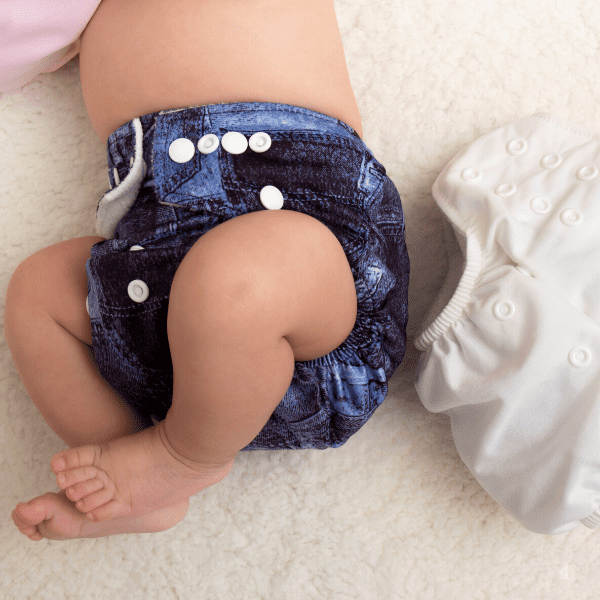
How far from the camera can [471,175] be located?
0.78 m

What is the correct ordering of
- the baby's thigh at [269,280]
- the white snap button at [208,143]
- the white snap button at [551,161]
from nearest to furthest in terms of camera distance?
the baby's thigh at [269,280], the white snap button at [208,143], the white snap button at [551,161]

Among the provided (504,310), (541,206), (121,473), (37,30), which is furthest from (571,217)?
(37,30)

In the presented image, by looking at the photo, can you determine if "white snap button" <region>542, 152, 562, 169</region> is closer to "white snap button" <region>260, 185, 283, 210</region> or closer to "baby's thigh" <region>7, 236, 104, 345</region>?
"white snap button" <region>260, 185, 283, 210</region>

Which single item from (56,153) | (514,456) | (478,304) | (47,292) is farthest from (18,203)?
(514,456)

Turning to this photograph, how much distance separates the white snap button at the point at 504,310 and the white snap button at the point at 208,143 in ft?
1.27

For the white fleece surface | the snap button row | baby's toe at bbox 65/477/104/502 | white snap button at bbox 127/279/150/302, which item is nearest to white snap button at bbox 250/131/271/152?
the snap button row

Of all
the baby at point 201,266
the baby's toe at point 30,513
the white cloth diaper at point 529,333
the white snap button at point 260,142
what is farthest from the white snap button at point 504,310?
the baby's toe at point 30,513

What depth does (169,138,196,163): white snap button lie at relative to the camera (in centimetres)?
64

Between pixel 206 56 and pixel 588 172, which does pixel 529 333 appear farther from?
pixel 206 56

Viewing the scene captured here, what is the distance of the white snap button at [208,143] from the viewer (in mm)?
645

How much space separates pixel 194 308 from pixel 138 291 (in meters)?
0.12

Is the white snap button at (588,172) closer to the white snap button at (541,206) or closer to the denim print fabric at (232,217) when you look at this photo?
the white snap button at (541,206)

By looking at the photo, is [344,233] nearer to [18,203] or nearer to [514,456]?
[514,456]

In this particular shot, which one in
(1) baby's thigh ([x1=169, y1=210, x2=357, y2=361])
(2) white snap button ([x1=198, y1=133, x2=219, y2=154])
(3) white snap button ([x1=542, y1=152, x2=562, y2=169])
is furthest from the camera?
(3) white snap button ([x1=542, y1=152, x2=562, y2=169])
